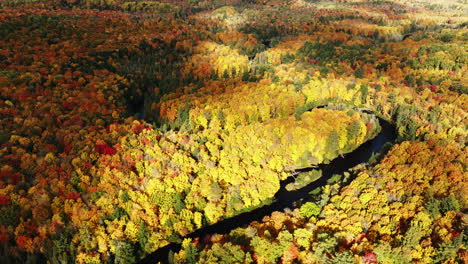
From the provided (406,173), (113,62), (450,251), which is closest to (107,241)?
(450,251)

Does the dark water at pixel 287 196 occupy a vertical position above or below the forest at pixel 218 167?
below

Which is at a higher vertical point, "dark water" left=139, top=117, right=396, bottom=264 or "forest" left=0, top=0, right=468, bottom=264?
"forest" left=0, top=0, right=468, bottom=264

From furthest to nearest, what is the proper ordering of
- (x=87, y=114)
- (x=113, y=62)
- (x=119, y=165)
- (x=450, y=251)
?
(x=113, y=62) < (x=87, y=114) < (x=119, y=165) < (x=450, y=251)

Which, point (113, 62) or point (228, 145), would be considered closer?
point (228, 145)

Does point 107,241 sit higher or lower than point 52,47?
lower

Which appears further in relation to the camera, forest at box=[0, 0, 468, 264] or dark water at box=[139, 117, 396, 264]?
dark water at box=[139, 117, 396, 264]

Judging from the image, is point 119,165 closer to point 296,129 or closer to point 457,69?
point 296,129

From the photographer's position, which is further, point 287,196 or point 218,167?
point 287,196

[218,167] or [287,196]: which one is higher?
[218,167]
